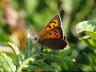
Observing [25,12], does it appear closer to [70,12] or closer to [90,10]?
[70,12]

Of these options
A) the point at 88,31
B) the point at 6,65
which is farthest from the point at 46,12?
the point at 6,65

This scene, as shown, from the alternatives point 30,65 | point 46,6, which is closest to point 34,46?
point 30,65

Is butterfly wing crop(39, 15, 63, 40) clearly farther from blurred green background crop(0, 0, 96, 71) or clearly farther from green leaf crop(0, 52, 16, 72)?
blurred green background crop(0, 0, 96, 71)

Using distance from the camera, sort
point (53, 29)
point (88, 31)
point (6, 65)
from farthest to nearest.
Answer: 1. point (53, 29)
2. point (88, 31)
3. point (6, 65)

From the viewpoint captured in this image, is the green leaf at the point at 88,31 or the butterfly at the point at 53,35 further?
the butterfly at the point at 53,35

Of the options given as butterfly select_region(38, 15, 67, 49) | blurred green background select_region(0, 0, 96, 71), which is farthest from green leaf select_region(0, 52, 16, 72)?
blurred green background select_region(0, 0, 96, 71)

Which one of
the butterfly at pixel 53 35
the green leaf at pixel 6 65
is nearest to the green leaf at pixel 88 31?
the butterfly at pixel 53 35

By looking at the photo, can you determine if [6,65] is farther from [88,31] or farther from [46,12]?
[46,12]

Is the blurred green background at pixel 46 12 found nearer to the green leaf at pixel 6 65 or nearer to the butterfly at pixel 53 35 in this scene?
the butterfly at pixel 53 35

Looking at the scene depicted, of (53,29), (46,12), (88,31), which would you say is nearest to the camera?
(88,31)
